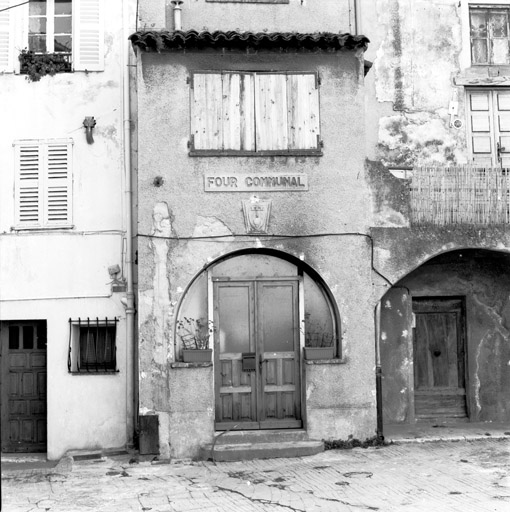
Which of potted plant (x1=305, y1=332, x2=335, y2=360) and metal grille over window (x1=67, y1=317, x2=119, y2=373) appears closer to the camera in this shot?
potted plant (x1=305, y1=332, x2=335, y2=360)

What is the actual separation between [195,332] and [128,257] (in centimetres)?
203

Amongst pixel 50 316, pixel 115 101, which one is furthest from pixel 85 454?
pixel 115 101

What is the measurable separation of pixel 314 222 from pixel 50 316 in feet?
16.1

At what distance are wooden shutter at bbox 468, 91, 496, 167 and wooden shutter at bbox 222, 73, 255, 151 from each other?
4814mm

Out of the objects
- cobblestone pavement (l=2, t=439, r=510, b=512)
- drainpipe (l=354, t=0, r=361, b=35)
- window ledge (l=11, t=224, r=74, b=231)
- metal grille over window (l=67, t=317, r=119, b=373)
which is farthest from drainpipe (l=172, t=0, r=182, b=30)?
cobblestone pavement (l=2, t=439, r=510, b=512)

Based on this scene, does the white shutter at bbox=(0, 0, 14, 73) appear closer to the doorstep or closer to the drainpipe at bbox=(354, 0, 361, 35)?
the drainpipe at bbox=(354, 0, 361, 35)

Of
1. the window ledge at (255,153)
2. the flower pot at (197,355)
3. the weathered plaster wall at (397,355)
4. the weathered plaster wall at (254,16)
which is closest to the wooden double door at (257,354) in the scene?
the flower pot at (197,355)

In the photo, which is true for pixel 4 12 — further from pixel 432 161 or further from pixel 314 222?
pixel 432 161

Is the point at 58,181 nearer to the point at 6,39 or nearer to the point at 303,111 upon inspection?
the point at 6,39

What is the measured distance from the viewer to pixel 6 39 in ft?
44.1

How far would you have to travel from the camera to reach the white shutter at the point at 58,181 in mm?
13172

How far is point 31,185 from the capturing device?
43.3 feet

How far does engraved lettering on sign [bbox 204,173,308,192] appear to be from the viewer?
468 inches

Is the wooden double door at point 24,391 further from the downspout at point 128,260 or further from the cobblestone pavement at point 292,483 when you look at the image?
the downspout at point 128,260
